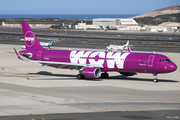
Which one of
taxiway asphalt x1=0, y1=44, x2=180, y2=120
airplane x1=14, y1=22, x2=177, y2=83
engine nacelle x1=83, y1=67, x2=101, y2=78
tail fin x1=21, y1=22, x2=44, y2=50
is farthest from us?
tail fin x1=21, y1=22, x2=44, y2=50

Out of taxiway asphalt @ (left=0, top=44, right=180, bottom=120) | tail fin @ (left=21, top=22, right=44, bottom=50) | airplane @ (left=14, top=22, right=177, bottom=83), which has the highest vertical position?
tail fin @ (left=21, top=22, right=44, bottom=50)

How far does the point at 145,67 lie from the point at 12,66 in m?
28.5

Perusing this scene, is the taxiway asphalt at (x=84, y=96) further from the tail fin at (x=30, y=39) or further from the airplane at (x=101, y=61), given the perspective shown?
the tail fin at (x=30, y=39)

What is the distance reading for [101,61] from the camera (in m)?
47.0

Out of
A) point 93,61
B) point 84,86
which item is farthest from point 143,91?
point 93,61

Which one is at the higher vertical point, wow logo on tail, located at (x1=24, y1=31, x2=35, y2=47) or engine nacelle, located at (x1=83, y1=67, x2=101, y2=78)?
wow logo on tail, located at (x1=24, y1=31, x2=35, y2=47)

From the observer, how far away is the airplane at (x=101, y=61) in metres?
43.9

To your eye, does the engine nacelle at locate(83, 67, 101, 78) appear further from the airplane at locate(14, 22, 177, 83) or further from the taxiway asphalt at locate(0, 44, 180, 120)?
the taxiway asphalt at locate(0, 44, 180, 120)

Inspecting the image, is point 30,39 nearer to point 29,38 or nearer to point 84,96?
point 29,38

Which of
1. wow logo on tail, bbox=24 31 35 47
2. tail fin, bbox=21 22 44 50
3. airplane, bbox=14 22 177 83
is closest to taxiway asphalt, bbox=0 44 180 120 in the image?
airplane, bbox=14 22 177 83

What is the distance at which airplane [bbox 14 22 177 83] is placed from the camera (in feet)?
144

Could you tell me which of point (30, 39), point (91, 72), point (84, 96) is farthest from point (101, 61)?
point (30, 39)

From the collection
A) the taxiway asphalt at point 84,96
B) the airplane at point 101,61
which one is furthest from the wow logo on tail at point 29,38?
the taxiway asphalt at point 84,96

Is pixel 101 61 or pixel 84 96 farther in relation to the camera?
pixel 101 61
